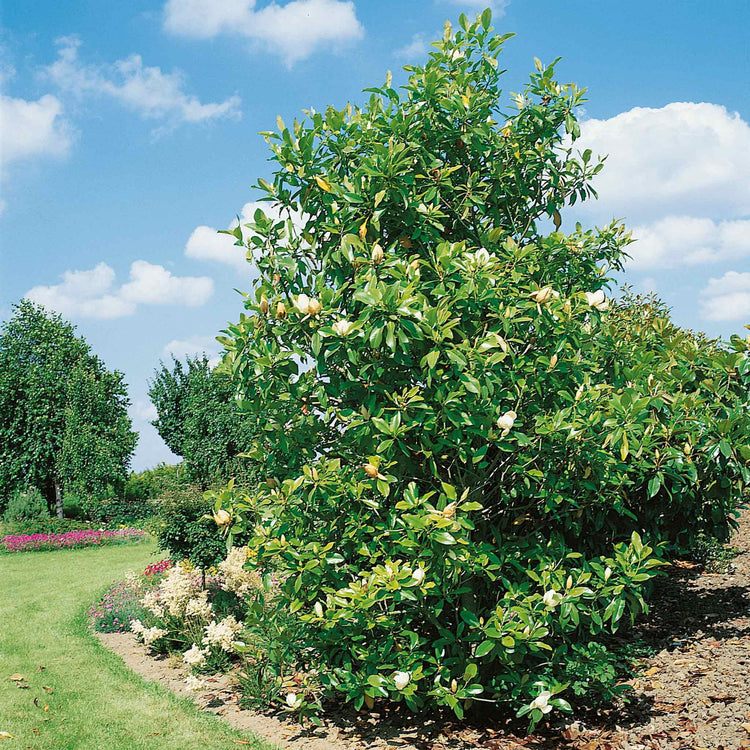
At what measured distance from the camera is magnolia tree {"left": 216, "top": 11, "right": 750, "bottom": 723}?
143 inches

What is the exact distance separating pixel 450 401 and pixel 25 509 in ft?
69.7

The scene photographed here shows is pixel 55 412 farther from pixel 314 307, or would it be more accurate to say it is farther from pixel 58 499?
pixel 314 307

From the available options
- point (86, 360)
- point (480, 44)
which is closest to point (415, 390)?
point (480, 44)

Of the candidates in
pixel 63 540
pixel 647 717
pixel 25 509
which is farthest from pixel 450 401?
pixel 25 509

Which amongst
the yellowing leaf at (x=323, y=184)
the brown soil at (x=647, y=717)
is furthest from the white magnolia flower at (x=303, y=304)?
the brown soil at (x=647, y=717)

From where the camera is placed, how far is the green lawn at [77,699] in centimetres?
460

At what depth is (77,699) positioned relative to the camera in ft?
17.9

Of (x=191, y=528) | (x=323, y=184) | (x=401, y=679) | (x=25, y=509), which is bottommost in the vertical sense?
(x=401, y=679)

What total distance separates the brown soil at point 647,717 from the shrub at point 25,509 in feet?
56.9

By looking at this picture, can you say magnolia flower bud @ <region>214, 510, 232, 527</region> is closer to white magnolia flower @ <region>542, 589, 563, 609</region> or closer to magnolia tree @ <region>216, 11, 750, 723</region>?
magnolia tree @ <region>216, 11, 750, 723</region>

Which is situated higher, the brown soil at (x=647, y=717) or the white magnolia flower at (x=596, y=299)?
the white magnolia flower at (x=596, y=299)

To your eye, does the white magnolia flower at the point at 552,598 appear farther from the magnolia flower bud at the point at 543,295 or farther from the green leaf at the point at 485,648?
the magnolia flower bud at the point at 543,295

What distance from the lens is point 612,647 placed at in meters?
5.50

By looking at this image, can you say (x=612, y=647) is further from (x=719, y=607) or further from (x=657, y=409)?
(x=657, y=409)
